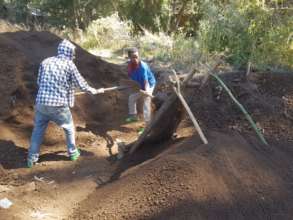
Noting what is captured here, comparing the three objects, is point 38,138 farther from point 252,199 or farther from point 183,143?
point 252,199

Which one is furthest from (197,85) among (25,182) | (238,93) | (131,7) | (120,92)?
(131,7)

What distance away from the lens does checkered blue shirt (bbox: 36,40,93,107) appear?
222 inches

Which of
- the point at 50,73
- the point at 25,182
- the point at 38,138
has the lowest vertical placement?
the point at 25,182

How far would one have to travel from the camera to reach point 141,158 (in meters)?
6.00

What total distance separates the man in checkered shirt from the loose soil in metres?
0.47

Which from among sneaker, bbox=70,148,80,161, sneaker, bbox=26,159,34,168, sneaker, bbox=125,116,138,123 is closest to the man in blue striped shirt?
sneaker, bbox=125,116,138,123

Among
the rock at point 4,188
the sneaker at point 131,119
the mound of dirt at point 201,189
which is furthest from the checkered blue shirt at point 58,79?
the sneaker at point 131,119

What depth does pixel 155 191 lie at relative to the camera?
4605mm

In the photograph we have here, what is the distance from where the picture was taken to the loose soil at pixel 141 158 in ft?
14.9

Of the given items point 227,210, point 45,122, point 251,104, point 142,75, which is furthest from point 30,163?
point 251,104

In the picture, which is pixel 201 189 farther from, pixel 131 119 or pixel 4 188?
pixel 131 119

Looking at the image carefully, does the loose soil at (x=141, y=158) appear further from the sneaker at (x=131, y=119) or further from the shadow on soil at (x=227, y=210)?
the sneaker at (x=131, y=119)

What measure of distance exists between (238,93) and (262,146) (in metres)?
1.86

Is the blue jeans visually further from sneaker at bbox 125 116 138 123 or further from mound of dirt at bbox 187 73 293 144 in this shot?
mound of dirt at bbox 187 73 293 144
